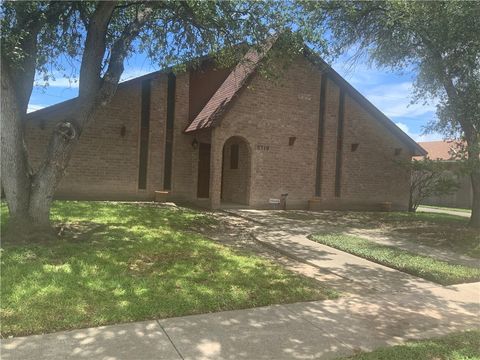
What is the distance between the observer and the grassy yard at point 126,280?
14.9 feet

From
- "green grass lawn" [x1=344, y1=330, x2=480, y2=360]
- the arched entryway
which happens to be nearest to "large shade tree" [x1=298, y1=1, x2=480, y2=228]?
the arched entryway

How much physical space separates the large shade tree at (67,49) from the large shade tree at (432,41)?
107 inches

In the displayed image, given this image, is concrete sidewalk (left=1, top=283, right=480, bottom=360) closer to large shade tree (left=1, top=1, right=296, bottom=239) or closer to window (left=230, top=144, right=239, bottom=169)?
large shade tree (left=1, top=1, right=296, bottom=239)

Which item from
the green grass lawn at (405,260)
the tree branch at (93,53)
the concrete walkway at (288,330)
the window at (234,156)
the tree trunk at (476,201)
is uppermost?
the tree branch at (93,53)

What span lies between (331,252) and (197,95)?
10489 millimetres

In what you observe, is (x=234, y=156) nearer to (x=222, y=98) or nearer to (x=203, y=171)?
(x=203, y=171)

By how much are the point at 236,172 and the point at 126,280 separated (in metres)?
12.2

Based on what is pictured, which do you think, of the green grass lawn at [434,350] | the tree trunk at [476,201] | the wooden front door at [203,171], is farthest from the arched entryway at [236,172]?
the green grass lawn at [434,350]

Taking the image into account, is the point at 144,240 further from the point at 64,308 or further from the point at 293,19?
the point at 293,19

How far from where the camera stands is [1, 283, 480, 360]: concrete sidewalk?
3.77 meters

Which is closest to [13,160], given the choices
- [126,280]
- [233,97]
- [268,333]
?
[126,280]

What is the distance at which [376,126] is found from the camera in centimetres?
1891

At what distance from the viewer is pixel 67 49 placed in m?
11.2

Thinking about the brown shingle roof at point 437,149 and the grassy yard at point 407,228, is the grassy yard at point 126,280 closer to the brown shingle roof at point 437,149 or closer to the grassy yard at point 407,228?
the grassy yard at point 407,228
